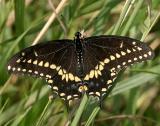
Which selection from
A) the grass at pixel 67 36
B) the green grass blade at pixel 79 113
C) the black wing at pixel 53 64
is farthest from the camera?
the black wing at pixel 53 64

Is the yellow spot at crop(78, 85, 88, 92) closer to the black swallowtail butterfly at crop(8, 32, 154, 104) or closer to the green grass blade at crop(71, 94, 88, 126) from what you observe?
the black swallowtail butterfly at crop(8, 32, 154, 104)

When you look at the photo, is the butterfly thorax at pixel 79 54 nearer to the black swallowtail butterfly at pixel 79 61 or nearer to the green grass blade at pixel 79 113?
the black swallowtail butterfly at pixel 79 61

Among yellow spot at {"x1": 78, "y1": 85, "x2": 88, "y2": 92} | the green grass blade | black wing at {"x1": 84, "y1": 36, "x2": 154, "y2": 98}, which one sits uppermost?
black wing at {"x1": 84, "y1": 36, "x2": 154, "y2": 98}

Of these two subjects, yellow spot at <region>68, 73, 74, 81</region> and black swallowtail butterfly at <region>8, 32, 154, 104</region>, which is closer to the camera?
black swallowtail butterfly at <region>8, 32, 154, 104</region>

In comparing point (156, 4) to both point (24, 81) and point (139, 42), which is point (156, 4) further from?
point (24, 81)

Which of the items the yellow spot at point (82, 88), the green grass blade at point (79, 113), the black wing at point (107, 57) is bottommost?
the green grass blade at point (79, 113)

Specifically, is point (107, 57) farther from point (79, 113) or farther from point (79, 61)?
point (79, 113)

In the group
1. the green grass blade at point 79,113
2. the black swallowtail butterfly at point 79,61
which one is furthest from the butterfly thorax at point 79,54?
the green grass blade at point 79,113

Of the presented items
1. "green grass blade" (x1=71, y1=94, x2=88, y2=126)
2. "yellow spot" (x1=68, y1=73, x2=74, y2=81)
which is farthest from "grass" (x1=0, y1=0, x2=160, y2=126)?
"yellow spot" (x1=68, y1=73, x2=74, y2=81)

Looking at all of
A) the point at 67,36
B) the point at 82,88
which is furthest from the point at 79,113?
the point at 67,36
